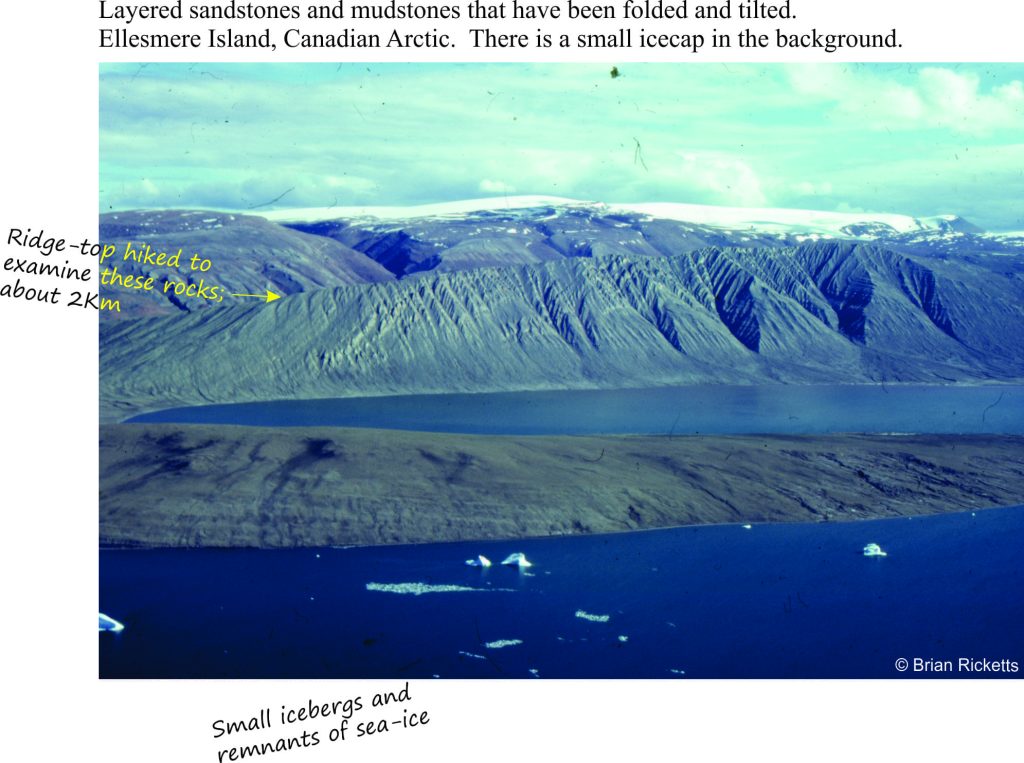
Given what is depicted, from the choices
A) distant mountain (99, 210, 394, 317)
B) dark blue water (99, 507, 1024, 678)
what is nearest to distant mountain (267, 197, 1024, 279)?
distant mountain (99, 210, 394, 317)

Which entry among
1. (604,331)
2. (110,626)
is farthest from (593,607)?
(604,331)

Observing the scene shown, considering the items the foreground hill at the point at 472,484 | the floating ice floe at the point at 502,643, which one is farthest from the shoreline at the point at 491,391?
the floating ice floe at the point at 502,643

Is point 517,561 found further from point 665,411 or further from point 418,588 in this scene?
point 665,411

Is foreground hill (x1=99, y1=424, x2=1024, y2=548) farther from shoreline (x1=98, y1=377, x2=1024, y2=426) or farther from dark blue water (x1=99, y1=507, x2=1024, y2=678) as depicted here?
shoreline (x1=98, y1=377, x2=1024, y2=426)

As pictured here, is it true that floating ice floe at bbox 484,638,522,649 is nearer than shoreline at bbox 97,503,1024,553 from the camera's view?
Yes

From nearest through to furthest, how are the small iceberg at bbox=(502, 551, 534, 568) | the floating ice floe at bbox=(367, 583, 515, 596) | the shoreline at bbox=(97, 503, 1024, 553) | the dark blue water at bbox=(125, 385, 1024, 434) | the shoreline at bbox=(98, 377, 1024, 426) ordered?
1. the floating ice floe at bbox=(367, 583, 515, 596)
2. the small iceberg at bbox=(502, 551, 534, 568)
3. the shoreline at bbox=(97, 503, 1024, 553)
4. the dark blue water at bbox=(125, 385, 1024, 434)
5. the shoreline at bbox=(98, 377, 1024, 426)

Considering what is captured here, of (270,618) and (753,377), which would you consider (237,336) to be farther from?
(270,618)

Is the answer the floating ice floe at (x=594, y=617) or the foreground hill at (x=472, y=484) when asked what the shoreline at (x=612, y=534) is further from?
the floating ice floe at (x=594, y=617)
